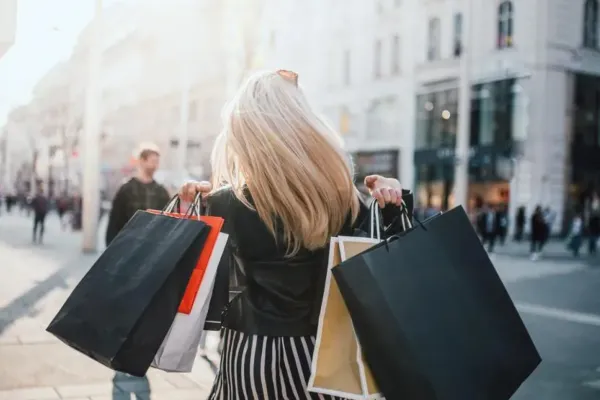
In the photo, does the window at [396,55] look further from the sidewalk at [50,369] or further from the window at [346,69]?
the sidewalk at [50,369]

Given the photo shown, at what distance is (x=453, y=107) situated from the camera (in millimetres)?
24719

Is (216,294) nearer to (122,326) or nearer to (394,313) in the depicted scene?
(122,326)

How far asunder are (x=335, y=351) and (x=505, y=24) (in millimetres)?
22532

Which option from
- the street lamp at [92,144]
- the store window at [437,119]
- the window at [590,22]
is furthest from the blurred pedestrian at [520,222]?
the street lamp at [92,144]

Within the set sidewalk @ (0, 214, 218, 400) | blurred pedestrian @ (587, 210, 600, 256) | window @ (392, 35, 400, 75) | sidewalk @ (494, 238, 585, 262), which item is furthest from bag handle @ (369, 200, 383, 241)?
window @ (392, 35, 400, 75)

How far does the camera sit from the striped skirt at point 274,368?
6.07ft

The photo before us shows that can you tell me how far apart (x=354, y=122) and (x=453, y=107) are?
4.45 m

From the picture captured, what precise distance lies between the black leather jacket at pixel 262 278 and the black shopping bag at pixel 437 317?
21cm

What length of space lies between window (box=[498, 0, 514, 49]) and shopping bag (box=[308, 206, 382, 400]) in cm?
2228

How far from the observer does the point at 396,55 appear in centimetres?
2608

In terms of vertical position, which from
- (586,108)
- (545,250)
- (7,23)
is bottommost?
(545,250)

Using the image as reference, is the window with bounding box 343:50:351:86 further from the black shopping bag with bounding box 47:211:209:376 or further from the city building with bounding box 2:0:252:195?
the black shopping bag with bounding box 47:211:209:376

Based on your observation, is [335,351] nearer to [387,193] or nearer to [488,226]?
[387,193]

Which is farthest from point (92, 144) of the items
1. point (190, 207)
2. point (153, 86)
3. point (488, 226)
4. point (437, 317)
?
point (437, 317)
